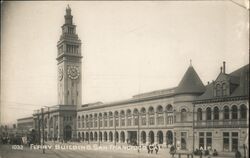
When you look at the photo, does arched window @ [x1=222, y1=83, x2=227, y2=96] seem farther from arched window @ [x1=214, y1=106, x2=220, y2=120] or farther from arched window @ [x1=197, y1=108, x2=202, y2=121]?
arched window @ [x1=197, y1=108, x2=202, y2=121]

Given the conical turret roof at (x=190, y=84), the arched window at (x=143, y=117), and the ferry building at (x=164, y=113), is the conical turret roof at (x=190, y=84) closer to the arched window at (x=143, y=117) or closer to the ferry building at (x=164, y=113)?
the ferry building at (x=164, y=113)

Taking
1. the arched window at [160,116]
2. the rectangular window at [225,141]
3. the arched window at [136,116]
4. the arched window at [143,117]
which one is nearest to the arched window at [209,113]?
the rectangular window at [225,141]

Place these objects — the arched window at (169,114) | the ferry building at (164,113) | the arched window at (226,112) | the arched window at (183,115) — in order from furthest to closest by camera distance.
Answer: the arched window at (169,114) → the arched window at (183,115) → the arched window at (226,112) → the ferry building at (164,113)

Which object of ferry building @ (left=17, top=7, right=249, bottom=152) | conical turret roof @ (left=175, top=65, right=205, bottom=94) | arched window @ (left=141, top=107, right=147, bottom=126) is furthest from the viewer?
arched window @ (left=141, top=107, right=147, bottom=126)

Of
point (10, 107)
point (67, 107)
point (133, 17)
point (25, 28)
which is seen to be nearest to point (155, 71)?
point (133, 17)

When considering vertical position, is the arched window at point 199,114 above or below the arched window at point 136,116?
above

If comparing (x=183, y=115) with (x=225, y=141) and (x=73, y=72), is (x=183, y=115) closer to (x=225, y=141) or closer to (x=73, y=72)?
(x=225, y=141)

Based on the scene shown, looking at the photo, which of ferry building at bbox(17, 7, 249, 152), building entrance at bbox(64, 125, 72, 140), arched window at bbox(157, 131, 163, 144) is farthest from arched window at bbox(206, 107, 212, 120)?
building entrance at bbox(64, 125, 72, 140)

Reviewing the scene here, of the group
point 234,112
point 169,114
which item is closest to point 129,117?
point 169,114
